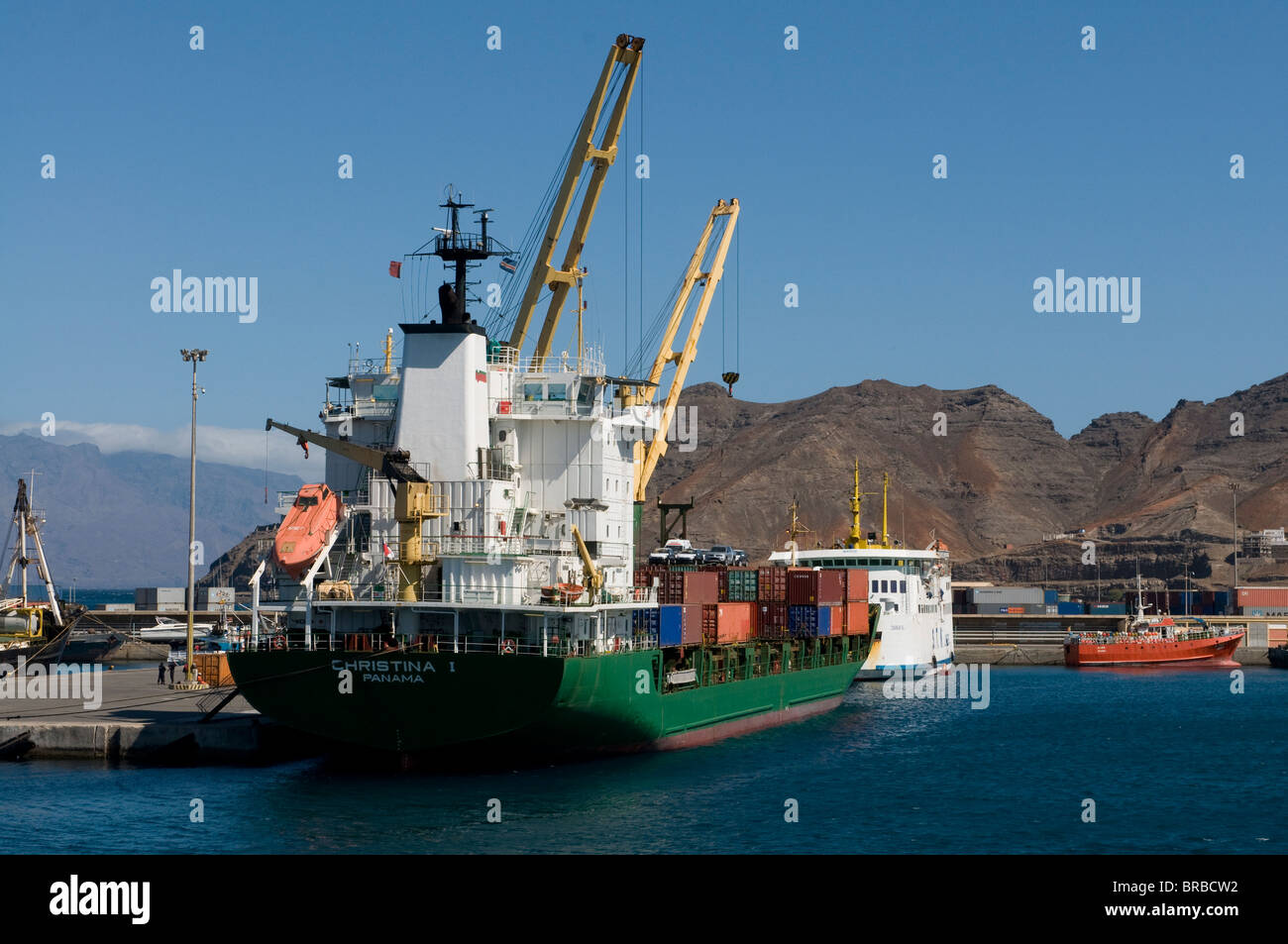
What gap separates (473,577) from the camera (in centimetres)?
4138

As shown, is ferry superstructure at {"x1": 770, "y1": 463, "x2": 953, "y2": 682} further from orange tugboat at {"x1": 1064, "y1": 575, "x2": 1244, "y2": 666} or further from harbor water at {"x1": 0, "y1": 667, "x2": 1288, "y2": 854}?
orange tugboat at {"x1": 1064, "y1": 575, "x2": 1244, "y2": 666}

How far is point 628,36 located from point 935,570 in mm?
41903

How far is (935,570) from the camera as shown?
8788cm

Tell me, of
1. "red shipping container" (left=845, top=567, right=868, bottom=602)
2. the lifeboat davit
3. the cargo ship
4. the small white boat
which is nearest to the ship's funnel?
the cargo ship

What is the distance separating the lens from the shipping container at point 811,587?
6562 centimetres

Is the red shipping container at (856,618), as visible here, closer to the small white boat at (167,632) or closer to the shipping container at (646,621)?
the shipping container at (646,621)

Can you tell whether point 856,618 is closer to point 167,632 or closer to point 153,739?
point 153,739

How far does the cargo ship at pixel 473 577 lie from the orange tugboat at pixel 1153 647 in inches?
2462

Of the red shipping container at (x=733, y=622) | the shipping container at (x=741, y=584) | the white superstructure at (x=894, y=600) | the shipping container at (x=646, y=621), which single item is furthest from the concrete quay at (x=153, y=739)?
the white superstructure at (x=894, y=600)

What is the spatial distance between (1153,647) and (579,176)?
2675 inches

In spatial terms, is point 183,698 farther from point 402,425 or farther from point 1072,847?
point 1072,847

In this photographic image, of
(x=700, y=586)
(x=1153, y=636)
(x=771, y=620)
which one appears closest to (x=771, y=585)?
(x=771, y=620)
